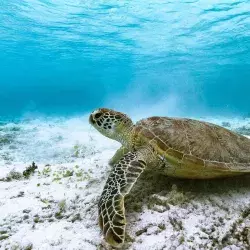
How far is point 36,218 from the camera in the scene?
269cm

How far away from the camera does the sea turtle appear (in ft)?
8.76

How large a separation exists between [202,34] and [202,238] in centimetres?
2569

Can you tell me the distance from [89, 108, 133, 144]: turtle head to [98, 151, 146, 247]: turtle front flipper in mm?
466

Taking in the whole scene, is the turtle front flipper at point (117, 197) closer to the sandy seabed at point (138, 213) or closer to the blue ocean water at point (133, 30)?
the sandy seabed at point (138, 213)

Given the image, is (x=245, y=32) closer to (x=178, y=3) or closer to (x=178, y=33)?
(x=178, y=33)

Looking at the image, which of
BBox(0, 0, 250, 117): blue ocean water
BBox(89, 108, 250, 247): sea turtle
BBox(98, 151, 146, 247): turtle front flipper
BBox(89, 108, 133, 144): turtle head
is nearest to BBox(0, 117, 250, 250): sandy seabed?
BBox(98, 151, 146, 247): turtle front flipper

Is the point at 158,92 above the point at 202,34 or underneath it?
underneath

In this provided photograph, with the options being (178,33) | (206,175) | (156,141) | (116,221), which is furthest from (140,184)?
(178,33)

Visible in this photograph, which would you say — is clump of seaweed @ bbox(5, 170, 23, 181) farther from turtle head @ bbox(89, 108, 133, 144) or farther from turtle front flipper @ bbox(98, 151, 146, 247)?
turtle front flipper @ bbox(98, 151, 146, 247)

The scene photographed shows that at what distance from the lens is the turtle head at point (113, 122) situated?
3443 millimetres

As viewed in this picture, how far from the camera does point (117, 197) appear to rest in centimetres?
240

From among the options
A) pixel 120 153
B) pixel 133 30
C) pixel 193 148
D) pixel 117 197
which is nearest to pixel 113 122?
pixel 120 153

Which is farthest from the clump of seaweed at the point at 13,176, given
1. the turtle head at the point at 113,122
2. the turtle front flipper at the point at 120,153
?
the turtle head at the point at 113,122

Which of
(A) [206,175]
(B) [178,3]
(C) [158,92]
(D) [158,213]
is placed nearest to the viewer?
(D) [158,213]
